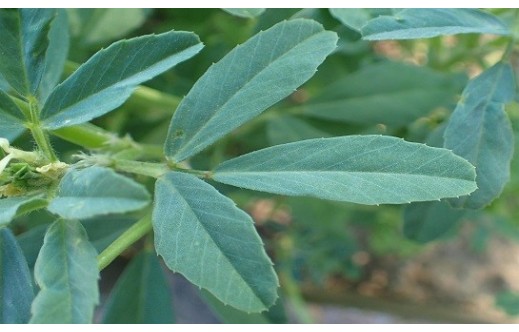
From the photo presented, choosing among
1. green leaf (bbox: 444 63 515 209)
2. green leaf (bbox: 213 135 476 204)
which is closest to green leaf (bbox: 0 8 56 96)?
green leaf (bbox: 213 135 476 204)

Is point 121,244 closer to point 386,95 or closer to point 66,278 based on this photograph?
point 66,278

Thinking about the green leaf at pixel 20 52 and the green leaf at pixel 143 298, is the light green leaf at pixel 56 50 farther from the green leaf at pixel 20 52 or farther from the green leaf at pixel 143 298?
the green leaf at pixel 143 298

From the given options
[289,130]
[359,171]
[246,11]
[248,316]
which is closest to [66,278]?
[359,171]

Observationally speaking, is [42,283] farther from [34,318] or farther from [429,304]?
[429,304]

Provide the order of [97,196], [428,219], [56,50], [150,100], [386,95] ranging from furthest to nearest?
[386,95] < [150,100] < [428,219] < [56,50] < [97,196]

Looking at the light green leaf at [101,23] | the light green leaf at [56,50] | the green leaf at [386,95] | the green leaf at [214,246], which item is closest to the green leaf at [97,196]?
the green leaf at [214,246]
